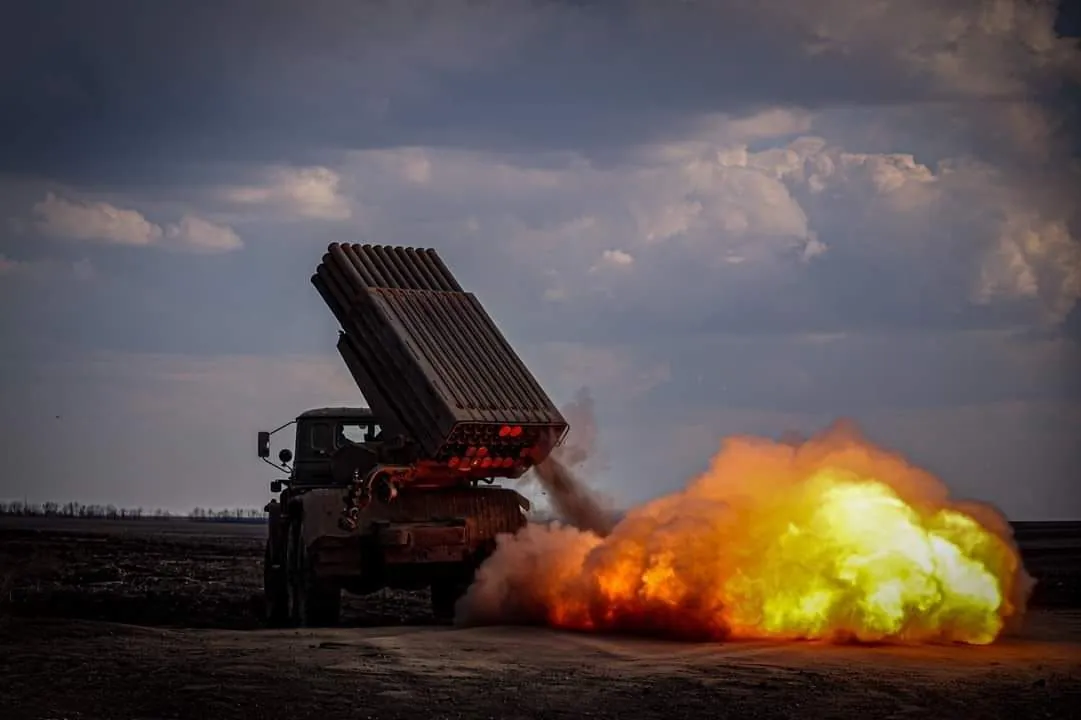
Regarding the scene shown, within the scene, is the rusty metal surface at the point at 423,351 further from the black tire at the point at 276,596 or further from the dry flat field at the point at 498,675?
the black tire at the point at 276,596

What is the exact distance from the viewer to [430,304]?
26609mm

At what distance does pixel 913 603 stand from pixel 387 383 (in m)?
8.55

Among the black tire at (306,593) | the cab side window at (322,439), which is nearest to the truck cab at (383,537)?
the black tire at (306,593)

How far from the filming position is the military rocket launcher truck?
24844 mm

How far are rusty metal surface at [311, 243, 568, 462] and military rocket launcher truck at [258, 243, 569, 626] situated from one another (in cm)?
2

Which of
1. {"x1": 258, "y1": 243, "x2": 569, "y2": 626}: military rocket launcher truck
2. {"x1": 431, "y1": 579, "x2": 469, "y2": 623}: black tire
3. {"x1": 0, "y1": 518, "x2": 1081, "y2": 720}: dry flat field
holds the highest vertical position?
{"x1": 258, "y1": 243, "x2": 569, "y2": 626}: military rocket launcher truck

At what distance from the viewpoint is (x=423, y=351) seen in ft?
82.9

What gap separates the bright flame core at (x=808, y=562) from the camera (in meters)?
21.7

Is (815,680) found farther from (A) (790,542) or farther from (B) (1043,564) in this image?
(B) (1043,564)

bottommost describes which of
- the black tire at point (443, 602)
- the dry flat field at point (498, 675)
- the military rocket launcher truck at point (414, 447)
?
the dry flat field at point (498, 675)

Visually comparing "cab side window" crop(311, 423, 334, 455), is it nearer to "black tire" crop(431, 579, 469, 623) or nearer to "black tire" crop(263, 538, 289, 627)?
"black tire" crop(263, 538, 289, 627)

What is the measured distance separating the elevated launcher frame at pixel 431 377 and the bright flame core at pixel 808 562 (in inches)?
84.0

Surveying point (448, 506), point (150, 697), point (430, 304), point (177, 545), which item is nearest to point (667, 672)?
point (150, 697)

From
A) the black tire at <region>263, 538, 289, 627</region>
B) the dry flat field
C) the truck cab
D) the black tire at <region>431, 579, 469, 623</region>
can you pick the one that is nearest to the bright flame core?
the dry flat field
